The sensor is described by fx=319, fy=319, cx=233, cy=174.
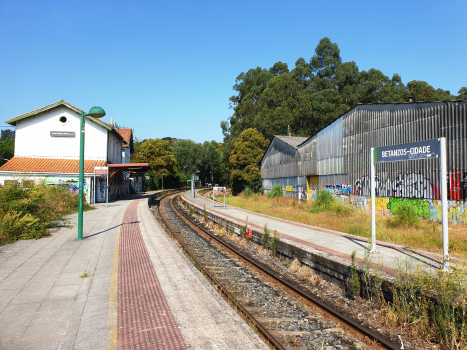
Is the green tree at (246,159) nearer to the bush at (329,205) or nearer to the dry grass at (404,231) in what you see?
the bush at (329,205)

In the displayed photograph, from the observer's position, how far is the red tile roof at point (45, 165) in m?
25.4

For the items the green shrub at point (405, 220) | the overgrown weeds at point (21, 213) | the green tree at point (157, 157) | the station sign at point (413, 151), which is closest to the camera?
the station sign at point (413, 151)

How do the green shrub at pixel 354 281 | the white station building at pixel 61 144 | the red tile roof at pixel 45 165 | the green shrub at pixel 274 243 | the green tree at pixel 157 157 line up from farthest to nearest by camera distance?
1. the green tree at pixel 157 157
2. the white station building at pixel 61 144
3. the red tile roof at pixel 45 165
4. the green shrub at pixel 274 243
5. the green shrub at pixel 354 281

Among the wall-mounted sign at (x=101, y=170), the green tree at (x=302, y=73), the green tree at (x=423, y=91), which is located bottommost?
the wall-mounted sign at (x=101, y=170)

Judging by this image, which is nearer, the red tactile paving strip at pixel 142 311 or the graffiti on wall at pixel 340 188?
the red tactile paving strip at pixel 142 311

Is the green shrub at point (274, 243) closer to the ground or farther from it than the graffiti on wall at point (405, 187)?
closer to the ground

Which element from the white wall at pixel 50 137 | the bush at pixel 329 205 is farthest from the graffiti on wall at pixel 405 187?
the white wall at pixel 50 137

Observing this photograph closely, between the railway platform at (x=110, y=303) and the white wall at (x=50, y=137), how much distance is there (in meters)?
20.7

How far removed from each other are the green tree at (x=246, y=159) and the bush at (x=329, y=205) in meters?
17.4

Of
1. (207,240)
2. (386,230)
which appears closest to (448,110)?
(386,230)

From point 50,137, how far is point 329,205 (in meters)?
24.2

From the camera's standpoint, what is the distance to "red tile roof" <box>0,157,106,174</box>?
2539cm

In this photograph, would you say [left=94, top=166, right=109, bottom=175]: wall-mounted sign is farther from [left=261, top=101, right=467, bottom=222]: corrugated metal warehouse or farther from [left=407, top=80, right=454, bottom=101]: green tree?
[left=407, top=80, right=454, bottom=101]: green tree

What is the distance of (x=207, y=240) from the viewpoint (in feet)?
44.5
